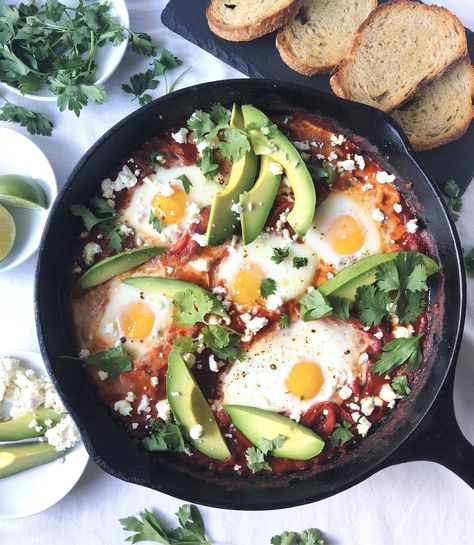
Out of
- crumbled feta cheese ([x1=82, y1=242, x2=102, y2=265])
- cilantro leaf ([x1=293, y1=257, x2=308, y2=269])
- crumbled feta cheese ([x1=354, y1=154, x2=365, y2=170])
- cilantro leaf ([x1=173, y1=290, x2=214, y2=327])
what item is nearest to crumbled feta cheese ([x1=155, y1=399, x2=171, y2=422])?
cilantro leaf ([x1=173, y1=290, x2=214, y2=327])

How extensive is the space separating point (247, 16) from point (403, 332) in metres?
1.67

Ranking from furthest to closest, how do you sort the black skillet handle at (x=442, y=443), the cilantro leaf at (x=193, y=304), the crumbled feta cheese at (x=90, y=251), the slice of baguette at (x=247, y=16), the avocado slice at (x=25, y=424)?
the slice of baguette at (x=247, y=16) → the avocado slice at (x=25, y=424) → the crumbled feta cheese at (x=90, y=251) → the cilantro leaf at (x=193, y=304) → the black skillet handle at (x=442, y=443)

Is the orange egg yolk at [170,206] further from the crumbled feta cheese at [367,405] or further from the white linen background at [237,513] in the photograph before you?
the crumbled feta cheese at [367,405]

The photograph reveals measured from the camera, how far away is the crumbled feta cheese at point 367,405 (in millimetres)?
3188

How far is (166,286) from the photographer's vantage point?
309cm

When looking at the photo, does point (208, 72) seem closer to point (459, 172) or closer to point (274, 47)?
point (274, 47)

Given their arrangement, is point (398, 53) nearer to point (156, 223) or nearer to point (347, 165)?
point (347, 165)

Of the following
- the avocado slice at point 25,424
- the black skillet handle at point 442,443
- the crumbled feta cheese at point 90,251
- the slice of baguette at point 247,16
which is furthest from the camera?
the slice of baguette at point 247,16

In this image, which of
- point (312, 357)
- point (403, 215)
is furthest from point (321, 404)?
point (403, 215)

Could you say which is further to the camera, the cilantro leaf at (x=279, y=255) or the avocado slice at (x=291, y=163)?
the cilantro leaf at (x=279, y=255)

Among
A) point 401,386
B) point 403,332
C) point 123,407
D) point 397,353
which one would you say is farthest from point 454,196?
point 123,407

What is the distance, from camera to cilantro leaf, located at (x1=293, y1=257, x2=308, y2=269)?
3182 millimetres

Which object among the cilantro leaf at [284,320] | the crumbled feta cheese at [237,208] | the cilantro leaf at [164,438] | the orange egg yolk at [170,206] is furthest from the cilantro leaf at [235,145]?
the cilantro leaf at [164,438]

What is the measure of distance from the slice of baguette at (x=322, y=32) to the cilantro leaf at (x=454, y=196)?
805 millimetres
